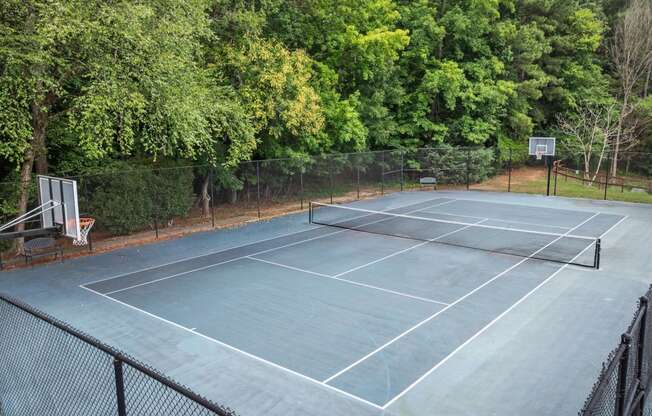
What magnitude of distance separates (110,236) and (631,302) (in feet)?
52.6

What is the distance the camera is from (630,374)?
19.9 feet

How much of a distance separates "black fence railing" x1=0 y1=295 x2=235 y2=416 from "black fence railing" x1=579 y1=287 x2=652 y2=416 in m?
4.49

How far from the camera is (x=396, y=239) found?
18.2m

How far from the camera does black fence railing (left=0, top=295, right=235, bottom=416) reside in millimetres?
7438

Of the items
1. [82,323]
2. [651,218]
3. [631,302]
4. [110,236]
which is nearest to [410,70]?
[651,218]

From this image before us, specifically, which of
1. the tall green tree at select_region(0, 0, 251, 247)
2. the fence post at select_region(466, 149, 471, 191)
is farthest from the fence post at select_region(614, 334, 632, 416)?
the fence post at select_region(466, 149, 471, 191)

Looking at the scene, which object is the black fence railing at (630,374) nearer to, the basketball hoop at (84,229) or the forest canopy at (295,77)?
the forest canopy at (295,77)

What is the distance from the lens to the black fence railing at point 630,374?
4879 mm

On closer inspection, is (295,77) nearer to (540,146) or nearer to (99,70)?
(99,70)

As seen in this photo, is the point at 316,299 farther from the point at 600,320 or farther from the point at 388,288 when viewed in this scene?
the point at 600,320

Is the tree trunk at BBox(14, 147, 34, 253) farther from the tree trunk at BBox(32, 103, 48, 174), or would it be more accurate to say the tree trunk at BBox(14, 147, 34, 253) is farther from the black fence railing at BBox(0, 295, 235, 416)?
the black fence railing at BBox(0, 295, 235, 416)

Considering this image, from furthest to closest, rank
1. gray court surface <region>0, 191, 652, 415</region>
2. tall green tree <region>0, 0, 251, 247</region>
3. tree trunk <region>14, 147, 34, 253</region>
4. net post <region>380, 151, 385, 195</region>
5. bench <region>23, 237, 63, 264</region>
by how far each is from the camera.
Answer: net post <region>380, 151, 385, 195</region> < tree trunk <region>14, 147, 34, 253</region> < bench <region>23, 237, 63, 264</region> < tall green tree <region>0, 0, 251, 247</region> < gray court surface <region>0, 191, 652, 415</region>

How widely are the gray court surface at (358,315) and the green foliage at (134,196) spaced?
1.85 metres

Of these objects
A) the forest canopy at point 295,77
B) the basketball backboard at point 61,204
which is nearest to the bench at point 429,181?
the forest canopy at point 295,77
